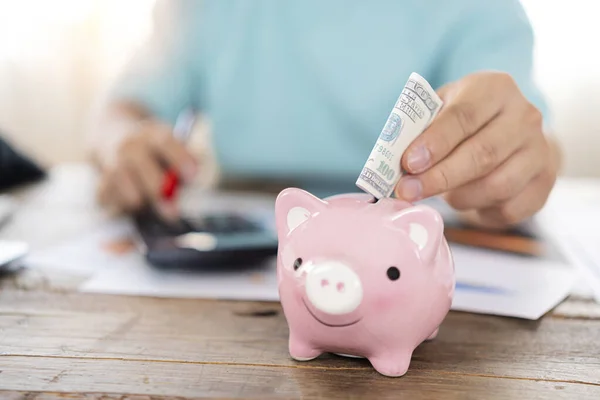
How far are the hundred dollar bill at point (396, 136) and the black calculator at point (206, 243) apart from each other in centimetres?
21

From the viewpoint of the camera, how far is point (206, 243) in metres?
0.64

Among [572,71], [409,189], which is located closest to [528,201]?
[409,189]

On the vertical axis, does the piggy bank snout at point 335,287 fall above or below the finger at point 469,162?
below

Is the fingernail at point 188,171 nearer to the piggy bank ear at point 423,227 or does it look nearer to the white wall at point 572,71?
the piggy bank ear at point 423,227

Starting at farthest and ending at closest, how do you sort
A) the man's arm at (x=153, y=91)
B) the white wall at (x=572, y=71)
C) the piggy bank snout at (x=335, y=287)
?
the white wall at (x=572, y=71) < the man's arm at (x=153, y=91) < the piggy bank snout at (x=335, y=287)

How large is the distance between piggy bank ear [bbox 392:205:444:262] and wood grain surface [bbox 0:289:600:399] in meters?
0.08

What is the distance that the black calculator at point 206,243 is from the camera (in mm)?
613

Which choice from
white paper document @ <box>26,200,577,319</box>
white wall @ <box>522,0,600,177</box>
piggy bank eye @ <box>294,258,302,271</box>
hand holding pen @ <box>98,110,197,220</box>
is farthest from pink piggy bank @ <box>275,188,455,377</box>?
white wall @ <box>522,0,600,177</box>

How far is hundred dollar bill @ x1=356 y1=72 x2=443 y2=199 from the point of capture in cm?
43

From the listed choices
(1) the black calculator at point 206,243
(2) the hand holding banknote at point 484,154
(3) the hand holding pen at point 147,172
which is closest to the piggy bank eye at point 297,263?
(2) the hand holding banknote at point 484,154

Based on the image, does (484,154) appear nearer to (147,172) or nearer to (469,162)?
(469,162)

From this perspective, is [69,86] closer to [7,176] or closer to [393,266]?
[7,176]

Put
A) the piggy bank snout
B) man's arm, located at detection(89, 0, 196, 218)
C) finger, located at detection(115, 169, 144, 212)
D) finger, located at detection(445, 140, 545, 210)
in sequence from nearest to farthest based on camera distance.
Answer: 1. the piggy bank snout
2. finger, located at detection(445, 140, 545, 210)
3. finger, located at detection(115, 169, 144, 212)
4. man's arm, located at detection(89, 0, 196, 218)

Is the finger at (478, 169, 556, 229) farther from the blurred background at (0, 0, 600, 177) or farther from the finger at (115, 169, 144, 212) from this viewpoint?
the blurred background at (0, 0, 600, 177)
